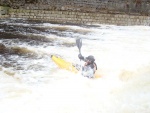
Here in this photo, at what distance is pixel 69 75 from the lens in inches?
272

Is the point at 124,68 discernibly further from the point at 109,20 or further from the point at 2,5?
the point at 2,5

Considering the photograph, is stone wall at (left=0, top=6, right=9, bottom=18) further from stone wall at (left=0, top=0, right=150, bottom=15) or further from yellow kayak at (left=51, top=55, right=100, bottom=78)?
yellow kayak at (left=51, top=55, right=100, bottom=78)

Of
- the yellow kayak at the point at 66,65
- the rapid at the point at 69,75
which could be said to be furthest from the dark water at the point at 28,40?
the yellow kayak at the point at 66,65

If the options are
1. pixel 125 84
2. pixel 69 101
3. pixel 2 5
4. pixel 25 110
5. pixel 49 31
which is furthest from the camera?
pixel 2 5

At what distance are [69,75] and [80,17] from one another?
901 centimetres

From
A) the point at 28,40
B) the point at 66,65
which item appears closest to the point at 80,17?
the point at 28,40

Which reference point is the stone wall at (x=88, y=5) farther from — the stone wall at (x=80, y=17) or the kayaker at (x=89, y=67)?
the kayaker at (x=89, y=67)

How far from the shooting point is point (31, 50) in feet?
31.2

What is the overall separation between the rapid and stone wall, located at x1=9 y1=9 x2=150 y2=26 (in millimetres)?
2273

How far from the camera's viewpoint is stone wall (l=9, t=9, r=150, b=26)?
15.2 m

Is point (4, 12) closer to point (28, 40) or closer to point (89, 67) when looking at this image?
point (28, 40)

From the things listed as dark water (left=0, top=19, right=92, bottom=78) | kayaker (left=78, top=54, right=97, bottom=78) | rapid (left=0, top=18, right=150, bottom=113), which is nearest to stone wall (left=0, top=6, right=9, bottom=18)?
dark water (left=0, top=19, right=92, bottom=78)

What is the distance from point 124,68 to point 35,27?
7.34m

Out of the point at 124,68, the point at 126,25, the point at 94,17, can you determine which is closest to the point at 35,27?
the point at 94,17
